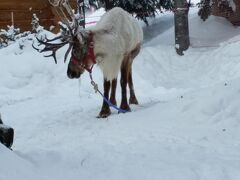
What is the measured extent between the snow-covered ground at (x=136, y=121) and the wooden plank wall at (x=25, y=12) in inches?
133

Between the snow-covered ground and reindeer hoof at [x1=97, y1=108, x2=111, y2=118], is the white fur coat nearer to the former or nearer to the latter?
reindeer hoof at [x1=97, y1=108, x2=111, y2=118]

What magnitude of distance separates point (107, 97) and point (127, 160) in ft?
12.2

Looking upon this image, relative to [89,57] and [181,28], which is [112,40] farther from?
[181,28]

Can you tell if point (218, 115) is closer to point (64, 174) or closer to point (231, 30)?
point (64, 174)

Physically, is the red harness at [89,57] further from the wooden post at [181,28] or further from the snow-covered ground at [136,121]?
the wooden post at [181,28]

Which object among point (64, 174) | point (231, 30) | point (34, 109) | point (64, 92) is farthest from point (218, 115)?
point (231, 30)

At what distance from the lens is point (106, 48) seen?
775 cm

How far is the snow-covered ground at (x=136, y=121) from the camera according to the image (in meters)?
3.97

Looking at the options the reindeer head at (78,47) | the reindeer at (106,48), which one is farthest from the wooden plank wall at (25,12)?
the reindeer head at (78,47)

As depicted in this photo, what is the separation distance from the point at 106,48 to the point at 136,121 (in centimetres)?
150

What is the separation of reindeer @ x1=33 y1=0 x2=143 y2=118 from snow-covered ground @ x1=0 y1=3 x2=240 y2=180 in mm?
592

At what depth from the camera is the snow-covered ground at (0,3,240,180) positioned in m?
3.97

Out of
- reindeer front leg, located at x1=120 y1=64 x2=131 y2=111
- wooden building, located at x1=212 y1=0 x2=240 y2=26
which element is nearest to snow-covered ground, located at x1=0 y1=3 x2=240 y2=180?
reindeer front leg, located at x1=120 y1=64 x2=131 y2=111

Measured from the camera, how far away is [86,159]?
443cm
